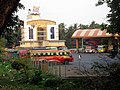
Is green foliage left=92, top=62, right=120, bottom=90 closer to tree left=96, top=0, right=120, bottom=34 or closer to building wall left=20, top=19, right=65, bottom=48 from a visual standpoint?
tree left=96, top=0, right=120, bottom=34

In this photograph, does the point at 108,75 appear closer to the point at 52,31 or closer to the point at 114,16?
the point at 114,16

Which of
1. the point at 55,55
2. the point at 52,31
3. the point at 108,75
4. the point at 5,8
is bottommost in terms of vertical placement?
the point at 55,55

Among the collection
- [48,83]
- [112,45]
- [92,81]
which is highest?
[112,45]

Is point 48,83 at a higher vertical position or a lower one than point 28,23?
lower

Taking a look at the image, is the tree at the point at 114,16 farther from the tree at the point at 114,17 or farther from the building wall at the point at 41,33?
the building wall at the point at 41,33

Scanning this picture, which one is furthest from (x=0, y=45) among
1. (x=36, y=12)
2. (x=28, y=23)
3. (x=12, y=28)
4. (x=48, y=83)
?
(x=36, y=12)

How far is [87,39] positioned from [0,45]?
54.5 meters

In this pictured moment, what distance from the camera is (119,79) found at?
7.72 meters

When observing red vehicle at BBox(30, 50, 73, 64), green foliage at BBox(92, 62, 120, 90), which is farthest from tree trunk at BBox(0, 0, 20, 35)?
red vehicle at BBox(30, 50, 73, 64)

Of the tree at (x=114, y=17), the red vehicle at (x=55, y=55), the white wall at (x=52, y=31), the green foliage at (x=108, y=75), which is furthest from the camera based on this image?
the white wall at (x=52, y=31)

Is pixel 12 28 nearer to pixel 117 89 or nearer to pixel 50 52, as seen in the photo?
pixel 117 89

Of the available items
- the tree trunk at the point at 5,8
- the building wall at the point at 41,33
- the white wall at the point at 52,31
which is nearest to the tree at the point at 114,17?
the tree trunk at the point at 5,8

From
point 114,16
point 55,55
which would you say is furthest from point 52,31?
point 114,16

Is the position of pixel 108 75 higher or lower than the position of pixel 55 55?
higher
